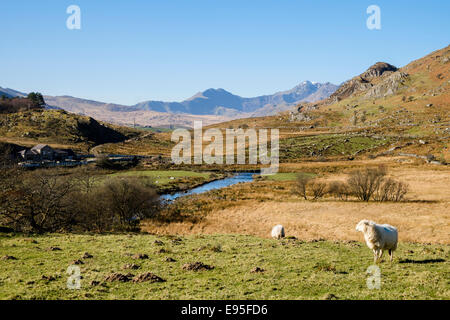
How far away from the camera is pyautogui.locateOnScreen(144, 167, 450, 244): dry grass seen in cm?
3538

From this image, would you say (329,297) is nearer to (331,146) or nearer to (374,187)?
(374,187)

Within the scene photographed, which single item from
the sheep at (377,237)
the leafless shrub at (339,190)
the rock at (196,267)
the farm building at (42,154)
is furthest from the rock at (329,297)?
the farm building at (42,154)

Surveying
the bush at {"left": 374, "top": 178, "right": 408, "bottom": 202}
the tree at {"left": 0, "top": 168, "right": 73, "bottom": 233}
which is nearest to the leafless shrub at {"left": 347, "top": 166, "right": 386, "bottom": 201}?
the bush at {"left": 374, "top": 178, "right": 408, "bottom": 202}

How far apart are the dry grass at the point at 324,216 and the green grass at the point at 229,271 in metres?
11.5

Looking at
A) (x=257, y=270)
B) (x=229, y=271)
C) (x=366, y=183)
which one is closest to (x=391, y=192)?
(x=366, y=183)

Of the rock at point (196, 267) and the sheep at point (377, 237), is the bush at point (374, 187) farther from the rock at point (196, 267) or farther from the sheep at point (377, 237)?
the rock at point (196, 267)

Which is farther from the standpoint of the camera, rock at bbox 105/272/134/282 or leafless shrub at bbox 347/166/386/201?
leafless shrub at bbox 347/166/386/201

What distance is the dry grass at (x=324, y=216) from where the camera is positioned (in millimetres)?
35375

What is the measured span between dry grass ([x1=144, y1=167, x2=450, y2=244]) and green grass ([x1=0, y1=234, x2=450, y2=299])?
11.5 metres

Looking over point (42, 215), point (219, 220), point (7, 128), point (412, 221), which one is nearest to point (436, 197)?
point (412, 221)

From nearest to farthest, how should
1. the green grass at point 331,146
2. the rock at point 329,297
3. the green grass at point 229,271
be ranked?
the rock at point 329,297 < the green grass at point 229,271 < the green grass at point 331,146

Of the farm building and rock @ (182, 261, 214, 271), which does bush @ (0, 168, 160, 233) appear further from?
the farm building

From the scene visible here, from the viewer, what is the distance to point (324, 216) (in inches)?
1815
